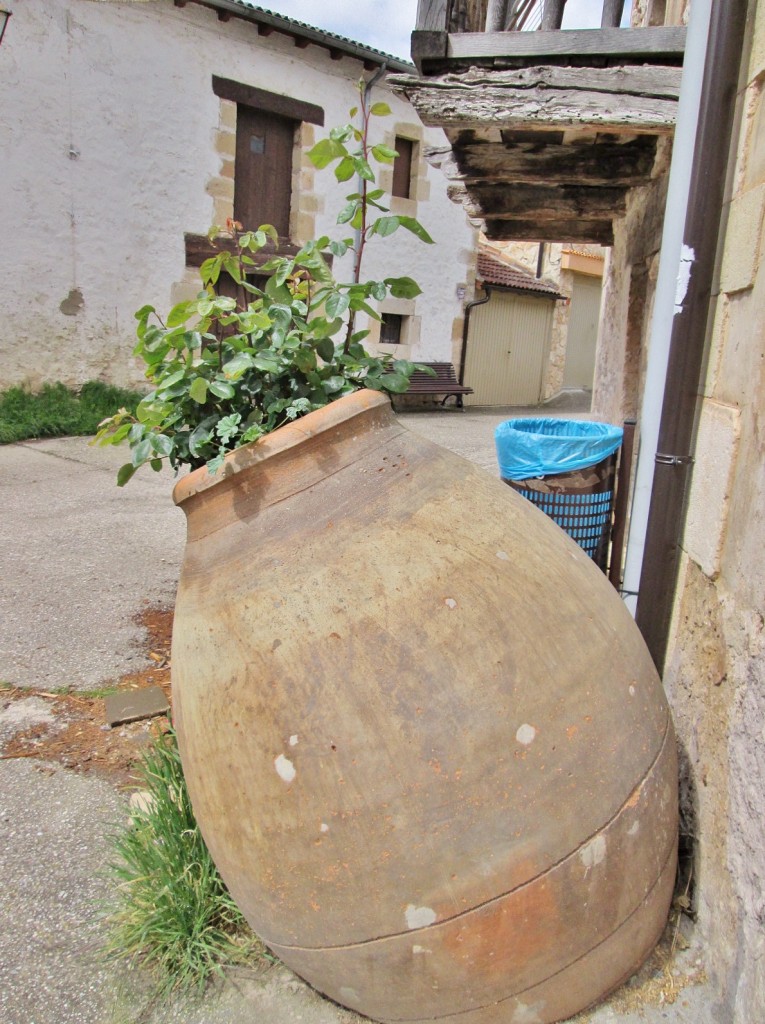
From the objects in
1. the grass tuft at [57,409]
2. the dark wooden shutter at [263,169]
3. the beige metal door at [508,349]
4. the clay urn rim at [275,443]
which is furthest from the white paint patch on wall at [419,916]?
the beige metal door at [508,349]

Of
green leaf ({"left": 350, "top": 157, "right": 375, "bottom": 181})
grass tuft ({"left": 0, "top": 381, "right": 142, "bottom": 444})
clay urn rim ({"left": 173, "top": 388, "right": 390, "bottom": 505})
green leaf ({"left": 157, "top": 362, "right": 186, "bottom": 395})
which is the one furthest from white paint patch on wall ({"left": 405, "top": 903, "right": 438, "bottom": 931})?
grass tuft ({"left": 0, "top": 381, "right": 142, "bottom": 444})

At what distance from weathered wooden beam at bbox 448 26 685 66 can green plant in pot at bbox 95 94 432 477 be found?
1.22 meters

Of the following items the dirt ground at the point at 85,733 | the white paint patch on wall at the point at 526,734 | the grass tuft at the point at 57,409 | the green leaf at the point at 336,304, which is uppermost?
the green leaf at the point at 336,304

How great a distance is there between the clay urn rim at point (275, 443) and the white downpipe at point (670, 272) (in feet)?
3.38

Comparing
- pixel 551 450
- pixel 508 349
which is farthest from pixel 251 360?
pixel 508 349

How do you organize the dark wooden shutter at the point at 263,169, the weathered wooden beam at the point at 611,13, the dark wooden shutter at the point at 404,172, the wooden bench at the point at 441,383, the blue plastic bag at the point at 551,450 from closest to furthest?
the weathered wooden beam at the point at 611,13
the blue plastic bag at the point at 551,450
the dark wooden shutter at the point at 263,169
the dark wooden shutter at the point at 404,172
the wooden bench at the point at 441,383

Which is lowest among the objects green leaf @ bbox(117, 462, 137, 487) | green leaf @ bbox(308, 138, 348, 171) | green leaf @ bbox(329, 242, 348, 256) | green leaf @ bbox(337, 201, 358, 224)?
green leaf @ bbox(117, 462, 137, 487)

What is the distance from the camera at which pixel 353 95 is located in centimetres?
1141

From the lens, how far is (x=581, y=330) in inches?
733

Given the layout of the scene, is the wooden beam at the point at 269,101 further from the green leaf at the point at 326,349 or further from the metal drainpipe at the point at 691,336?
the green leaf at the point at 326,349

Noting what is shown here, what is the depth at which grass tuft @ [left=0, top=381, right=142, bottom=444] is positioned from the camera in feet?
27.6

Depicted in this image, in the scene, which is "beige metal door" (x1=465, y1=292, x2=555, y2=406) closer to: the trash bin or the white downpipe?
the trash bin

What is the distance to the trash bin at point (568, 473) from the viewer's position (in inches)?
117

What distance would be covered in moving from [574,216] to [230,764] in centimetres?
435
